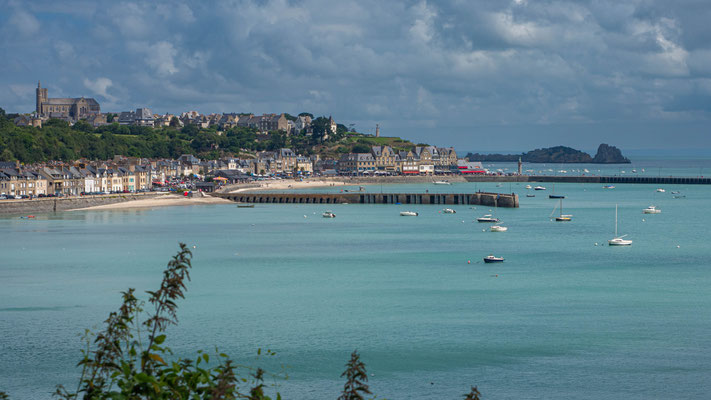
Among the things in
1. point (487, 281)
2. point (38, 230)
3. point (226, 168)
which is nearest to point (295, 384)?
point (487, 281)

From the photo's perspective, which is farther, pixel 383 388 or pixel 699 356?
pixel 699 356

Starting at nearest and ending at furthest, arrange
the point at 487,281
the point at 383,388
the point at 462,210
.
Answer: the point at 383,388 → the point at 487,281 → the point at 462,210

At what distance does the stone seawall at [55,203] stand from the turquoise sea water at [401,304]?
14.9m

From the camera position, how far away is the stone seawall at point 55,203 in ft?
287

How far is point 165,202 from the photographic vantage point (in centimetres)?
10506

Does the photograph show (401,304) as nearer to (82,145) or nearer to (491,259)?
(491,259)

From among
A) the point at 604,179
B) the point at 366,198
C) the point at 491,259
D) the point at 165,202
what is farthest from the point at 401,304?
the point at 604,179

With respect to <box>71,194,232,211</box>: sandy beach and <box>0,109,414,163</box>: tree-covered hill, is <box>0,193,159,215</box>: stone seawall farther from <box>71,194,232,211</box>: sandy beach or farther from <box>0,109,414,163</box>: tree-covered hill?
<box>0,109,414,163</box>: tree-covered hill

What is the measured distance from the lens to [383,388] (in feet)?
84.9

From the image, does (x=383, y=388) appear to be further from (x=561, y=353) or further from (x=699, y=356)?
(x=699, y=356)

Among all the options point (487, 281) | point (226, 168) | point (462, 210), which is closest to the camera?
point (487, 281)

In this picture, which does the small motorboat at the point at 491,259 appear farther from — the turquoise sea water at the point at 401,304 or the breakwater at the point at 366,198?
the breakwater at the point at 366,198

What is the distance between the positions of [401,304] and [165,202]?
71.7 meters

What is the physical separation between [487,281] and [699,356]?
16.3 metres
